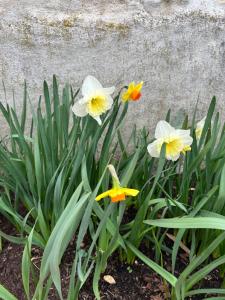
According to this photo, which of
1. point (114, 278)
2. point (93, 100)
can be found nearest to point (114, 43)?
point (93, 100)

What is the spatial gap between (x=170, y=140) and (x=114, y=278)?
544 millimetres

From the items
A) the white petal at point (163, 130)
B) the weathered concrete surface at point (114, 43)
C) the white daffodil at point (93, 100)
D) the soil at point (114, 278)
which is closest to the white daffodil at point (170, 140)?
the white petal at point (163, 130)

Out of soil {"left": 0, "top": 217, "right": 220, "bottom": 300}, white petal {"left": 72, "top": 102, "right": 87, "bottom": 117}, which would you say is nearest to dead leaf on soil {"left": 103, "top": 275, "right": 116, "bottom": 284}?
soil {"left": 0, "top": 217, "right": 220, "bottom": 300}

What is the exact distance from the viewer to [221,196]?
1.61m

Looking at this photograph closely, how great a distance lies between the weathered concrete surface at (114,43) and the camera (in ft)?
6.16

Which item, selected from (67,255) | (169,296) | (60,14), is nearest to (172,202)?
(169,296)

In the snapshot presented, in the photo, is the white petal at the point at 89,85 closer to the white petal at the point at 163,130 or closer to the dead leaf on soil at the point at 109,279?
the white petal at the point at 163,130

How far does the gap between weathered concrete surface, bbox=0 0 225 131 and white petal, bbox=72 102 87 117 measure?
0.49 m

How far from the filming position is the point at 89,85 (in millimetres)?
1495

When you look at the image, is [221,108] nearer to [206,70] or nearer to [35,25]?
[206,70]

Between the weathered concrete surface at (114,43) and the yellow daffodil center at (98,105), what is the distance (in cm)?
48

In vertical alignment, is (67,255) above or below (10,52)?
below

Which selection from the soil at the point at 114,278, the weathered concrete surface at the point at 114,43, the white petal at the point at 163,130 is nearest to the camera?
the white petal at the point at 163,130

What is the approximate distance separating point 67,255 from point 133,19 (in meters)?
0.93
